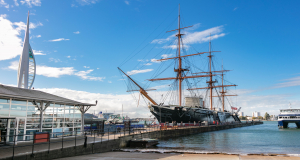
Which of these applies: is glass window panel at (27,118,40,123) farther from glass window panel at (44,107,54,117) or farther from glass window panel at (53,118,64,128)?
glass window panel at (53,118,64,128)

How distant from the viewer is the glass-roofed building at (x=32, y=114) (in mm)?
13586

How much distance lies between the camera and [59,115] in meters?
17.9

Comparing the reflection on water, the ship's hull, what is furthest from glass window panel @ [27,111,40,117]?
the ship's hull

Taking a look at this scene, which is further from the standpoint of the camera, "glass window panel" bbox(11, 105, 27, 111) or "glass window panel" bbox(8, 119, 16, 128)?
"glass window panel" bbox(11, 105, 27, 111)

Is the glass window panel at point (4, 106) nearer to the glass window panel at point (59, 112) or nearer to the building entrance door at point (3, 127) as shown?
the building entrance door at point (3, 127)

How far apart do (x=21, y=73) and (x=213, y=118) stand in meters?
53.0

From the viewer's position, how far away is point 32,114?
15586 mm

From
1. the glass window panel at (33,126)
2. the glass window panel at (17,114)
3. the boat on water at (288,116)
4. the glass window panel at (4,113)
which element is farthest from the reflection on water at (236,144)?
the boat on water at (288,116)

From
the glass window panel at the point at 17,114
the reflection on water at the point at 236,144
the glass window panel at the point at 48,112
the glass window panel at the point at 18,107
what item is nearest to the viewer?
the glass window panel at the point at 17,114

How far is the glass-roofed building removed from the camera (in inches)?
535

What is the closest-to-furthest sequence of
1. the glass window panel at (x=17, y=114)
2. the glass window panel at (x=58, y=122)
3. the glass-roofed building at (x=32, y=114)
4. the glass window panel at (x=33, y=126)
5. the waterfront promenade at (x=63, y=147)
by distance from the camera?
the waterfront promenade at (x=63, y=147), the glass-roofed building at (x=32, y=114), the glass window panel at (x=17, y=114), the glass window panel at (x=33, y=126), the glass window panel at (x=58, y=122)

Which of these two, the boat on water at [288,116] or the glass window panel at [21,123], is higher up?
the glass window panel at [21,123]

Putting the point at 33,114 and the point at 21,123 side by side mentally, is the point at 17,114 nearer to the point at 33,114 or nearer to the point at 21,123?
the point at 21,123

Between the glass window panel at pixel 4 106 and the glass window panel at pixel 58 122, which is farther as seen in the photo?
the glass window panel at pixel 58 122
